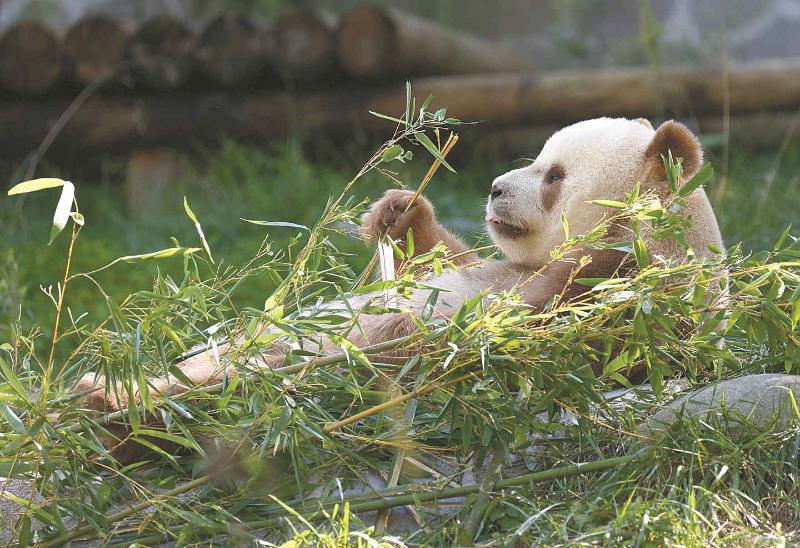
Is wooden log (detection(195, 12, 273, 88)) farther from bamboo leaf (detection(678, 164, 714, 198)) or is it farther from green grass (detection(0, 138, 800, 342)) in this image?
bamboo leaf (detection(678, 164, 714, 198))

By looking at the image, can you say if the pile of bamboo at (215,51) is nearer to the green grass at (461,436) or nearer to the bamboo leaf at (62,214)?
the green grass at (461,436)

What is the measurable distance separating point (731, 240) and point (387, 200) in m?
2.19

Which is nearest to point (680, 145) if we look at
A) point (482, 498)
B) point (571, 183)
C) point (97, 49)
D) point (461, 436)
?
point (571, 183)

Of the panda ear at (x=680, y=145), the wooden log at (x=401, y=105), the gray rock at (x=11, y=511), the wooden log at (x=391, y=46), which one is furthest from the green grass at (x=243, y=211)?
the gray rock at (x=11, y=511)

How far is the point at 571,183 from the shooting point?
348cm

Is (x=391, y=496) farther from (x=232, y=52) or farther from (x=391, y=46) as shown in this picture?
(x=232, y=52)

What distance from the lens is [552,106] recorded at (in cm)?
743

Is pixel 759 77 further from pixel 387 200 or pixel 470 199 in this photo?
pixel 387 200

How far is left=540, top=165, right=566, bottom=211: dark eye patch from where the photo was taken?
352 cm

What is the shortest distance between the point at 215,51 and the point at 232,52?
0.12m

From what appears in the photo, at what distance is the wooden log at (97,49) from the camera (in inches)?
294

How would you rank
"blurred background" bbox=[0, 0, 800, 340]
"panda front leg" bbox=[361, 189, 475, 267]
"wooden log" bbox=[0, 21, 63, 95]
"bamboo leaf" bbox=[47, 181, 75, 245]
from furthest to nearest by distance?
"wooden log" bbox=[0, 21, 63, 95], "blurred background" bbox=[0, 0, 800, 340], "panda front leg" bbox=[361, 189, 475, 267], "bamboo leaf" bbox=[47, 181, 75, 245]

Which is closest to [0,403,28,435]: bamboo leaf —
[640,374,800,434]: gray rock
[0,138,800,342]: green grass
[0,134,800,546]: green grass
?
[0,134,800,546]: green grass

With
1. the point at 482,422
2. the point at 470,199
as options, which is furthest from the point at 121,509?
the point at 470,199
